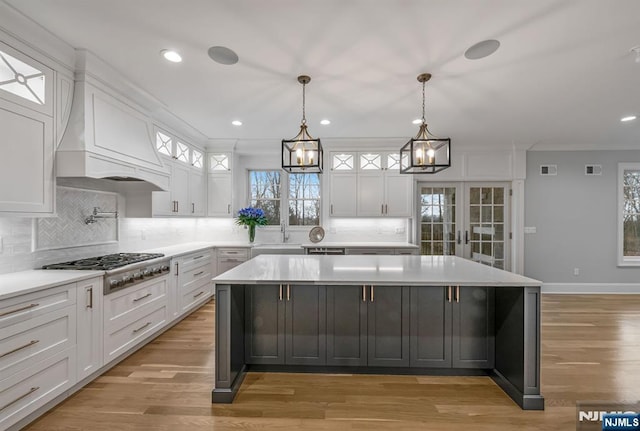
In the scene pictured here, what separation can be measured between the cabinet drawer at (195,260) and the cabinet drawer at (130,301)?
453 mm

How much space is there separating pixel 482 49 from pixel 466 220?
141 inches

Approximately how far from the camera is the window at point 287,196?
5.45 m

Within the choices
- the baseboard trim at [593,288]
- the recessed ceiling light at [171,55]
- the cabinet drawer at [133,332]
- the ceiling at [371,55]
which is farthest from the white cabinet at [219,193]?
the baseboard trim at [593,288]

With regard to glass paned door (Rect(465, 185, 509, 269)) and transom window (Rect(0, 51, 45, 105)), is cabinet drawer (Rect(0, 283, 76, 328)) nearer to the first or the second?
transom window (Rect(0, 51, 45, 105))

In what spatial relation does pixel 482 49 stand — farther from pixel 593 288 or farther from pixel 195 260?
pixel 593 288

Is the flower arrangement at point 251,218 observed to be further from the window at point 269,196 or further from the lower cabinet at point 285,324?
the lower cabinet at point 285,324

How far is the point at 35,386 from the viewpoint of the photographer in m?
1.85

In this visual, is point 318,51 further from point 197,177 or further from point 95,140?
point 197,177

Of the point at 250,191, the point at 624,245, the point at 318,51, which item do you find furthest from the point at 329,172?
the point at 624,245

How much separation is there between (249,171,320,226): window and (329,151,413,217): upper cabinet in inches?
22.6

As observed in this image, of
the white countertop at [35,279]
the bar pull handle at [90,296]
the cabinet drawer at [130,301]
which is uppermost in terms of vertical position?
the white countertop at [35,279]

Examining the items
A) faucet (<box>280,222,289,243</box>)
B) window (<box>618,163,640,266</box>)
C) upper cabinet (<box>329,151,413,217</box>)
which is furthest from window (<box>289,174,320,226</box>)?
window (<box>618,163,640,266</box>)

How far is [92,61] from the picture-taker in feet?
7.94

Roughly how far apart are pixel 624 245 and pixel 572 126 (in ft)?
9.36
